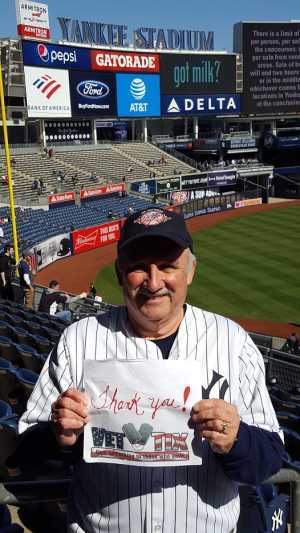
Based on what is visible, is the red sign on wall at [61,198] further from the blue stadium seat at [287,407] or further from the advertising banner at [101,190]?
the blue stadium seat at [287,407]

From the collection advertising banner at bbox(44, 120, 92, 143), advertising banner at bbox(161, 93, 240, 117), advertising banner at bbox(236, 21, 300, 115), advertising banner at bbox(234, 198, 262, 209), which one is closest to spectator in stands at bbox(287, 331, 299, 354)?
advertising banner at bbox(234, 198, 262, 209)

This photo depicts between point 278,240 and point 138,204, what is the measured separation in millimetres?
11781

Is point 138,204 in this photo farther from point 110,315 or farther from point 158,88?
point 110,315

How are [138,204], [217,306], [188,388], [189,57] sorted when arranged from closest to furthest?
[188,388]
[217,306]
[138,204]
[189,57]

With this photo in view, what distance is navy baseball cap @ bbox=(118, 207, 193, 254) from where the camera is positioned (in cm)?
186

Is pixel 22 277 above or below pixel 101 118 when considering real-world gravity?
below

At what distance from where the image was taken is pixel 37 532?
321 centimetres

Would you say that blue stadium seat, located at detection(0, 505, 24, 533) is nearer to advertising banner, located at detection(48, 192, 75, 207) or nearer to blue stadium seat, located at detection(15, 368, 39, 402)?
blue stadium seat, located at detection(15, 368, 39, 402)

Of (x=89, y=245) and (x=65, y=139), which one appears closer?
(x=89, y=245)

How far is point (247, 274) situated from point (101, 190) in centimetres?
1718

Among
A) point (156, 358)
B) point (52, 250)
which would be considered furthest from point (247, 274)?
point (156, 358)

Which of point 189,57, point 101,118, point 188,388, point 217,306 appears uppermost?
point 189,57

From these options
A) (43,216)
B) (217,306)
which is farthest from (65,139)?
(217,306)

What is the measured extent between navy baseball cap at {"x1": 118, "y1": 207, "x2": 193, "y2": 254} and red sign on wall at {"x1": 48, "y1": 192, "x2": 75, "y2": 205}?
96.1 ft
